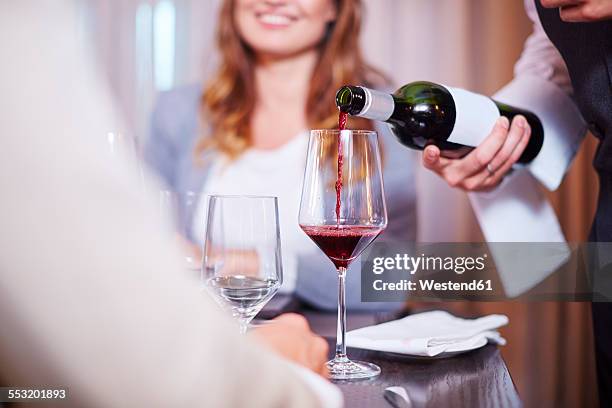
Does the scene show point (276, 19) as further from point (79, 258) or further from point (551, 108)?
point (79, 258)

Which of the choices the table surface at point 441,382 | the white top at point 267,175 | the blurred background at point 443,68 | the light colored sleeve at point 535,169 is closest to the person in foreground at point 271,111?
the white top at point 267,175

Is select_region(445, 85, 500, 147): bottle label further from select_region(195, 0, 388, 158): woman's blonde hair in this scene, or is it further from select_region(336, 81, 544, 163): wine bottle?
select_region(195, 0, 388, 158): woman's blonde hair

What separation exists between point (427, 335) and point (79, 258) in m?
0.55

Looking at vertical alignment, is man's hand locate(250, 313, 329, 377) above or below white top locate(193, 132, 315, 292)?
below

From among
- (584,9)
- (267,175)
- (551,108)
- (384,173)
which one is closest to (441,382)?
(584,9)

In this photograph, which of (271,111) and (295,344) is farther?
(271,111)

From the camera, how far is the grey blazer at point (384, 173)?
4.26 ft

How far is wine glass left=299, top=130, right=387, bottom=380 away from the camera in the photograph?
0.78 meters

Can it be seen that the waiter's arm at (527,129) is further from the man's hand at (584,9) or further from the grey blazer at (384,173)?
the grey blazer at (384,173)

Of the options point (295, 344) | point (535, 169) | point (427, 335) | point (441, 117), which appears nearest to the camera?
point (295, 344)

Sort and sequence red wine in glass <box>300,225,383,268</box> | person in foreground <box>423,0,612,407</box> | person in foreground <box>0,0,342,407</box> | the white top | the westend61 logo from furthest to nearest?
the white top → the westend61 logo → person in foreground <box>423,0,612,407</box> → red wine in glass <box>300,225,383,268</box> → person in foreground <box>0,0,342,407</box>

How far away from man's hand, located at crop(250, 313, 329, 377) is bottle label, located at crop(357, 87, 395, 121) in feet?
1.09

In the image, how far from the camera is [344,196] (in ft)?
2.58

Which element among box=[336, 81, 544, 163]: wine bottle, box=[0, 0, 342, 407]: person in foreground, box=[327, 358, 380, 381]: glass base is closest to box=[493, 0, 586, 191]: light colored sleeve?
box=[336, 81, 544, 163]: wine bottle
